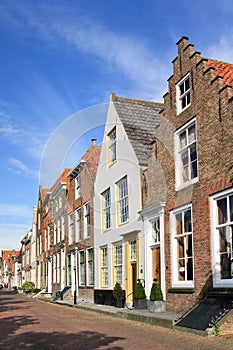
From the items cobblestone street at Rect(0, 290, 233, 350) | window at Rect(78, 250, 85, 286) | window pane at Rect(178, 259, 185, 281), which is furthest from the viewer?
window at Rect(78, 250, 85, 286)

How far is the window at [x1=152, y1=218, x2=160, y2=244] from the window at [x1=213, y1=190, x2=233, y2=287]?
4485 mm

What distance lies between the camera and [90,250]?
29062mm

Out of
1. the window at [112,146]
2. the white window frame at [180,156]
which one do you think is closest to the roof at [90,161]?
the window at [112,146]

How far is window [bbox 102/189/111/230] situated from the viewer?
2554 centimetres

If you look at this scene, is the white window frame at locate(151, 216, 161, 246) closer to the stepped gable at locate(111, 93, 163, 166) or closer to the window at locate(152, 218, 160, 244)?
the window at locate(152, 218, 160, 244)

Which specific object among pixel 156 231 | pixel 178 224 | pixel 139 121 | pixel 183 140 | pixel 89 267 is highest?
pixel 139 121

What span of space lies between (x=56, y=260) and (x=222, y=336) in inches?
1154

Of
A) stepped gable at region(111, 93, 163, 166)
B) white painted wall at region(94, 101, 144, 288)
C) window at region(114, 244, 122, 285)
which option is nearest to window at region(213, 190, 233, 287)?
white painted wall at region(94, 101, 144, 288)

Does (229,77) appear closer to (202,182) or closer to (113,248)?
(202,182)

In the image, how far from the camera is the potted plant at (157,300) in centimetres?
1716

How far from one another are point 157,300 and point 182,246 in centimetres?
220

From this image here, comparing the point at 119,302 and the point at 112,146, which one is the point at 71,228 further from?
the point at 119,302

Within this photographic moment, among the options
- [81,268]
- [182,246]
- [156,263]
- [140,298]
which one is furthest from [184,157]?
[81,268]

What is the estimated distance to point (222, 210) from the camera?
14.4 meters
